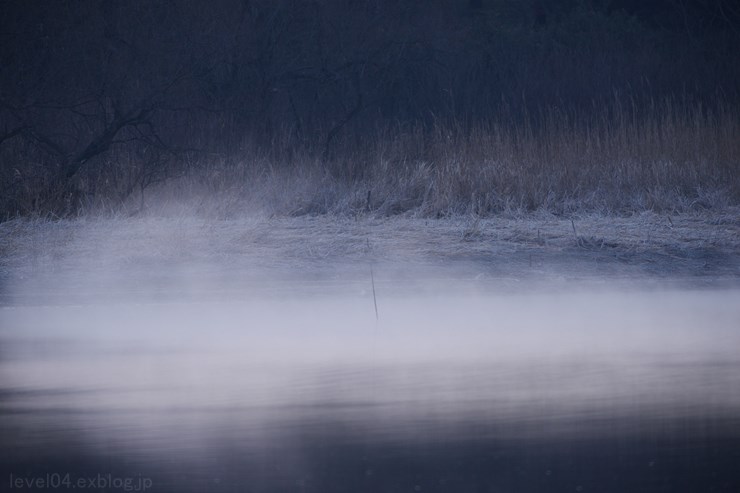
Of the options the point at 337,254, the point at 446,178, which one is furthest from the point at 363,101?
the point at 337,254

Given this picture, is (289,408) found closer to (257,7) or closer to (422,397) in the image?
(422,397)

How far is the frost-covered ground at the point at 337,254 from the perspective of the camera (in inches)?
420

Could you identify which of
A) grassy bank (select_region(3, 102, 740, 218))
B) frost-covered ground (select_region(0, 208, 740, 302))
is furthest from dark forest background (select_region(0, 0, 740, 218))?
frost-covered ground (select_region(0, 208, 740, 302))

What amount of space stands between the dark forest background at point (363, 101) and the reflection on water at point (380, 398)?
21.1 ft

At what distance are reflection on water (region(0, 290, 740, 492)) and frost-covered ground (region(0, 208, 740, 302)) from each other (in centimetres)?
149

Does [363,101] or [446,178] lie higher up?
[363,101]

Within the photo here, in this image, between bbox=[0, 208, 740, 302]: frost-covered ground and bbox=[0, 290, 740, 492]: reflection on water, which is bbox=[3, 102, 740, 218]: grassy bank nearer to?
bbox=[0, 208, 740, 302]: frost-covered ground

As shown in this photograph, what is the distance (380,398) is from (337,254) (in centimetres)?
591

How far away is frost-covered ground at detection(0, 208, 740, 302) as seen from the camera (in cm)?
1066

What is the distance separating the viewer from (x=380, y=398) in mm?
5715

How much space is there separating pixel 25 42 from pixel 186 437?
15041mm

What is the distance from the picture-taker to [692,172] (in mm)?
15797

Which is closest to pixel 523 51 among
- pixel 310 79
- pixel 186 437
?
pixel 310 79

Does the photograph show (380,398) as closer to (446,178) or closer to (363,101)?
(446,178)
